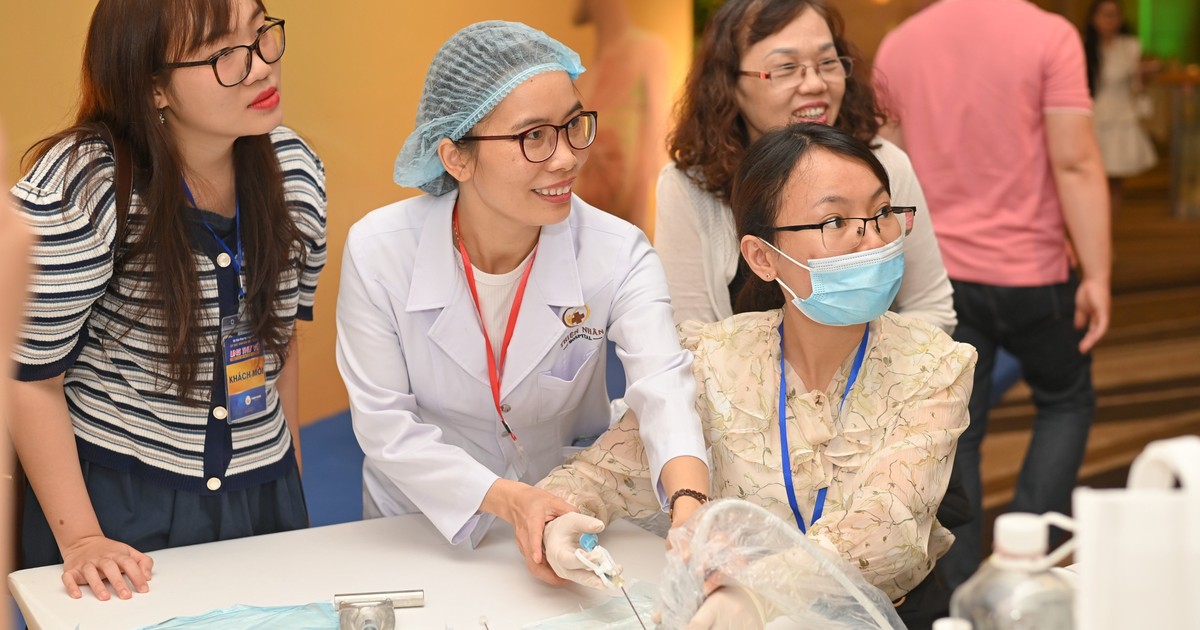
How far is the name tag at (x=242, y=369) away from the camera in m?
2.22

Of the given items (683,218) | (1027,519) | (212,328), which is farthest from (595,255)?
(1027,519)

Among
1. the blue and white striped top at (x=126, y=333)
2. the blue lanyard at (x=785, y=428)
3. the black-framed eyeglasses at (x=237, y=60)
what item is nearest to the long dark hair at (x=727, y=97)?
the blue lanyard at (x=785, y=428)

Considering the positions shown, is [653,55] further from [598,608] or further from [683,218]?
[598,608]

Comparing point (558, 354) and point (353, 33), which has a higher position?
point (353, 33)

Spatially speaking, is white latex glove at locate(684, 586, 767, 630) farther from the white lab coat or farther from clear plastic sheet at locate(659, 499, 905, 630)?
the white lab coat

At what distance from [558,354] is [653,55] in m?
3.63

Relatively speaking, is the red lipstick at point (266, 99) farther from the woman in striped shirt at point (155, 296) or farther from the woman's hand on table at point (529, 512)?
the woman's hand on table at point (529, 512)

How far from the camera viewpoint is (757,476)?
2029mm

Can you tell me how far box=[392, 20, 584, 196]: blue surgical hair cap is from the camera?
6.99ft

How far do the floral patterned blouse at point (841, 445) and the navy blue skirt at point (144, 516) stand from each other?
637 millimetres

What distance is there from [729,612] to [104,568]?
1009mm

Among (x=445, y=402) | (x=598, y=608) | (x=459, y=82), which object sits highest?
(x=459, y=82)

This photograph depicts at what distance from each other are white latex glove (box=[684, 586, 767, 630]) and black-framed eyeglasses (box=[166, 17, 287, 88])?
121 centimetres

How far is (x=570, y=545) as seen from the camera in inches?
73.9
